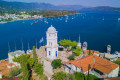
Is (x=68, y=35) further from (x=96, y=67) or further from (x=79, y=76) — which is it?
(x=79, y=76)

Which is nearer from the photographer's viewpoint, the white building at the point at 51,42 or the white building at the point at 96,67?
the white building at the point at 96,67

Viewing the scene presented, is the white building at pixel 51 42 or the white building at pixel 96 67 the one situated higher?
the white building at pixel 51 42

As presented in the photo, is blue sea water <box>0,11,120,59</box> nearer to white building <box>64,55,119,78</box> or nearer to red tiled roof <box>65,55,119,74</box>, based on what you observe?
red tiled roof <box>65,55,119,74</box>

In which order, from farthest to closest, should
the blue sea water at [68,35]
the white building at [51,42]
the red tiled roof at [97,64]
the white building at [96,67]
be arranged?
the blue sea water at [68,35], the white building at [51,42], the red tiled roof at [97,64], the white building at [96,67]

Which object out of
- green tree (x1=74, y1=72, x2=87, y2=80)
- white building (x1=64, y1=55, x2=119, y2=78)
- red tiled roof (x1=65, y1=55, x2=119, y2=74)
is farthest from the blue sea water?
green tree (x1=74, y1=72, x2=87, y2=80)

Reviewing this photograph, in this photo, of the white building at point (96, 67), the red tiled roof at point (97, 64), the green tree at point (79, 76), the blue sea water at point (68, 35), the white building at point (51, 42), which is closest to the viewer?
the green tree at point (79, 76)

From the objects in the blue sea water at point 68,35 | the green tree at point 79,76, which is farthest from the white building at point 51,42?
the blue sea water at point 68,35

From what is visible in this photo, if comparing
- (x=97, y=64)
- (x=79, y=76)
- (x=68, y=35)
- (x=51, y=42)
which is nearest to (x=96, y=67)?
(x=97, y=64)

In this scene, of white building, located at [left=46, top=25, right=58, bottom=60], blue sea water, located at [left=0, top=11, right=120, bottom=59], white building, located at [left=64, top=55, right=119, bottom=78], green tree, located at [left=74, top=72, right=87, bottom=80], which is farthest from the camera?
blue sea water, located at [left=0, top=11, right=120, bottom=59]

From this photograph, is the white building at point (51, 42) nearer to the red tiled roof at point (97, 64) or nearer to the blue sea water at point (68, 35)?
the red tiled roof at point (97, 64)

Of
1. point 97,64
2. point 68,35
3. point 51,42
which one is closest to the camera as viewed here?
point 97,64

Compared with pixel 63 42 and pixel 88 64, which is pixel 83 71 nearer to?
pixel 88 64
